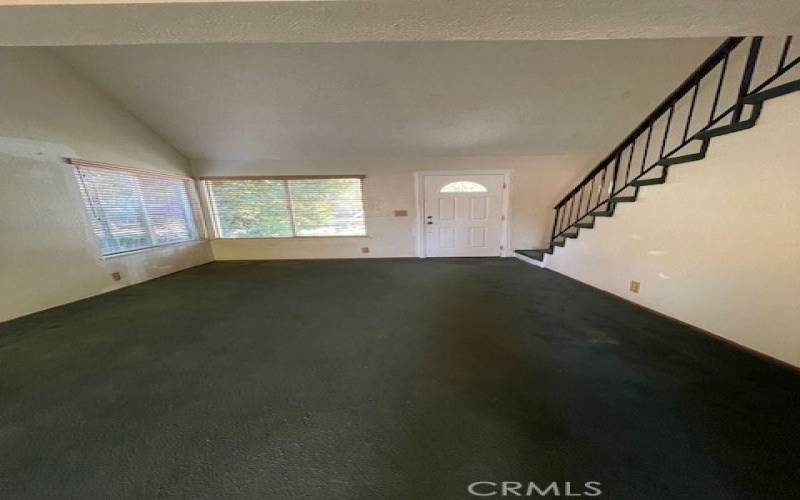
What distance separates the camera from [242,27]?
969mm

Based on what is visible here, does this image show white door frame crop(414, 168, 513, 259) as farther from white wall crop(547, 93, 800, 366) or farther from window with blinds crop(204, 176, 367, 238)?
white wall crop(547, 93, 800, 366)

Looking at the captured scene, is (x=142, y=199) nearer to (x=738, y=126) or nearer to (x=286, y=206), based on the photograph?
(x=286, y=206)

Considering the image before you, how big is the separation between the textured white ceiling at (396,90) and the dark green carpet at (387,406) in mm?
2750

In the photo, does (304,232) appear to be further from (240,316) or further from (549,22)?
(549,22)

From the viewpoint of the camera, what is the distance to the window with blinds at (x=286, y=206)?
16.0 ft

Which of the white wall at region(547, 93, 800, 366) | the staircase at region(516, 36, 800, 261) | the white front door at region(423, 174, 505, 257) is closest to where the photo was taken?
the white wall at region(547, 93, 800, 366)

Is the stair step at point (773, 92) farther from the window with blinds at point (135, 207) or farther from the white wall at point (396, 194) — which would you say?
the window with blinds at point (135, 207)

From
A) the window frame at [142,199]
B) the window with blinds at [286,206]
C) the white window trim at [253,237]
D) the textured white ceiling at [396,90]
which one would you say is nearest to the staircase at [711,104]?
the textured white ceiling at [396,90]

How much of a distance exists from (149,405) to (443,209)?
4531mm

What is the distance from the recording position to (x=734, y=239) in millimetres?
1812

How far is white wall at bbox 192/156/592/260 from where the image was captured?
461 cm

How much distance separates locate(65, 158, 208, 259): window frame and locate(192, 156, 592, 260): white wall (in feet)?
1.11

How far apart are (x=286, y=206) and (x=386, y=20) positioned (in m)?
4.68

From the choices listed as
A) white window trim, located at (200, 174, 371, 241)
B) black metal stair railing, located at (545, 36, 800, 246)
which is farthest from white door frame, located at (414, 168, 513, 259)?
black metal stair railing, located at (545, 36, 800, 246)
